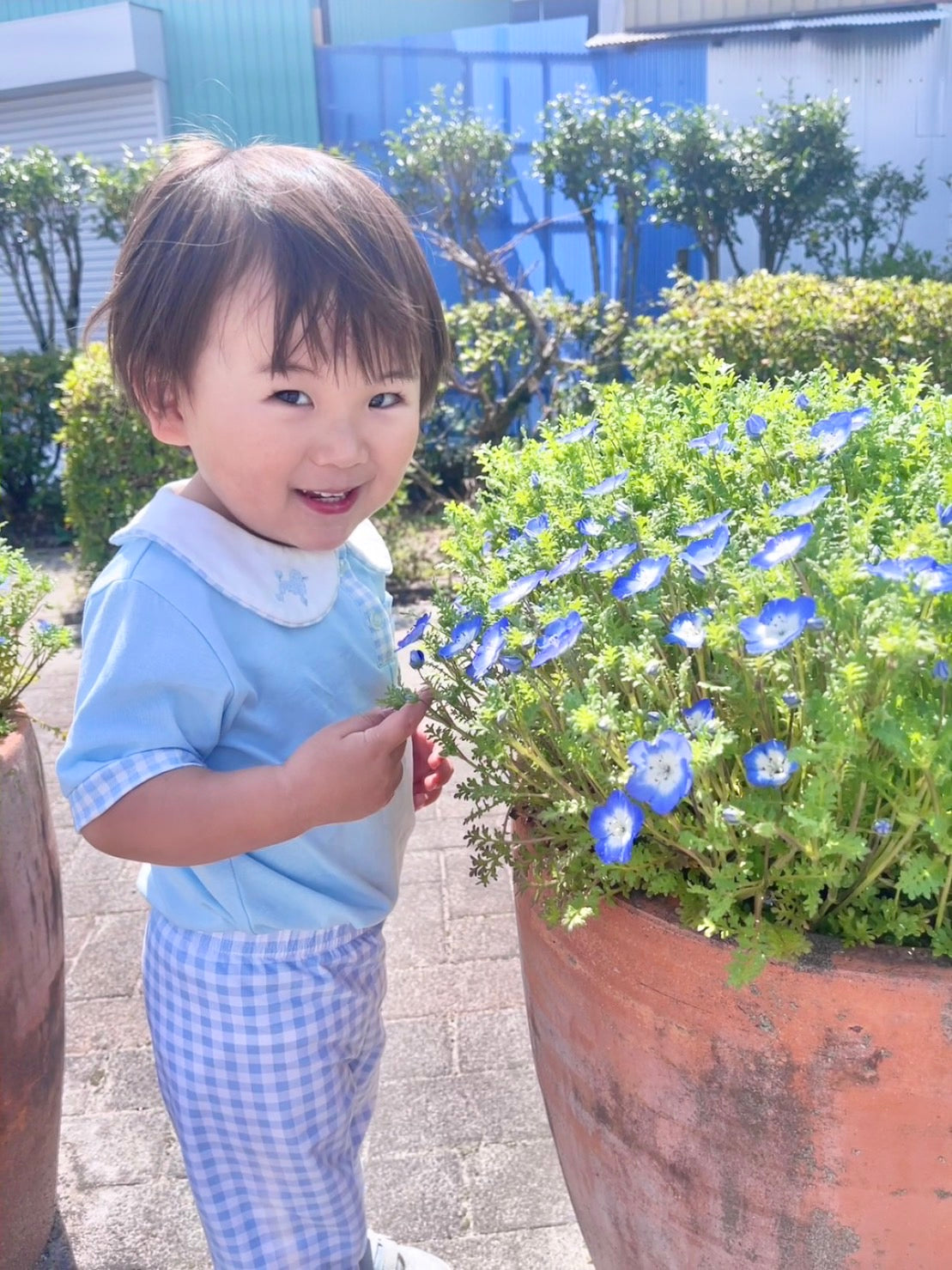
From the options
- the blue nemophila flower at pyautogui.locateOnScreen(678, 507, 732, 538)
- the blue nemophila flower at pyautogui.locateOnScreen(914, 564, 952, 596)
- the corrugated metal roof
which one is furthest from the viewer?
the corrugated metal roof

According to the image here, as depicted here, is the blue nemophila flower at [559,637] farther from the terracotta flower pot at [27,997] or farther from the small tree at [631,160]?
the small tree at [631,160]

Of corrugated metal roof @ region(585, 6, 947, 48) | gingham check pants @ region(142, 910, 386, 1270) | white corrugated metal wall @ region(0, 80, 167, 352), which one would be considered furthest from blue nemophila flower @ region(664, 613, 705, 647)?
white corrugated metal wall @ region(0, 80, 167, 352)

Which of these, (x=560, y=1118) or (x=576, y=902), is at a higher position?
(x=576, y=902)

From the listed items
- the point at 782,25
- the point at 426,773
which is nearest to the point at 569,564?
the point at 426,773

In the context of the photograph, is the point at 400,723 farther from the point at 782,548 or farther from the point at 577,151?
the point at 577,151

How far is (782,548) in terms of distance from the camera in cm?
107

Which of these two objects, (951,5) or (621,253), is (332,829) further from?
(951,5)

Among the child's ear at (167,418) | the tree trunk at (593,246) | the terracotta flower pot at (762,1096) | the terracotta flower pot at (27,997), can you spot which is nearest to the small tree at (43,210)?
the tree trunk at (593,246)

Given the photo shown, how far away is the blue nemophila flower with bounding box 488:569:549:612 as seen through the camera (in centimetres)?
122

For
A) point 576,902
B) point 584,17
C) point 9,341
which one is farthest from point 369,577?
point 9,341

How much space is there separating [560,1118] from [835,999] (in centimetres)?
50

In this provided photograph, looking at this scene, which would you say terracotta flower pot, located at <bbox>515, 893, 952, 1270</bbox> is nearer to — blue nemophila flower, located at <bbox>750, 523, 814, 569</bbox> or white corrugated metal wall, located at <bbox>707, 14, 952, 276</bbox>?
blue nemophila flower, located at <bbox>750, 523, 814, 569</bbox>

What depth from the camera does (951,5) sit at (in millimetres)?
8969

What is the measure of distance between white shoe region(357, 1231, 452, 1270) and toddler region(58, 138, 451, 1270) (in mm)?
194
